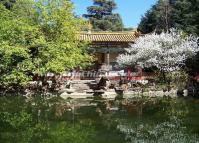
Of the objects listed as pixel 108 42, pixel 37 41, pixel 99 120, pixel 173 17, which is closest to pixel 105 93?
pixel 37 41

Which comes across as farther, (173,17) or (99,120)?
(173,17)

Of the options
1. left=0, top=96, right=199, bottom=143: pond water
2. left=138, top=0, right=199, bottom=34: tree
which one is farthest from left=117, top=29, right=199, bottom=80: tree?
left=0, top=96, right=199, bottom=143: pond water

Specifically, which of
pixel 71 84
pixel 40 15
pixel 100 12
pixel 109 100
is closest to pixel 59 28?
pixel 40 15

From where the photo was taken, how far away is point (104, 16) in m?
72.7

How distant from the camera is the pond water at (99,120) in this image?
49.8ft

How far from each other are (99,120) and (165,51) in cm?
1689

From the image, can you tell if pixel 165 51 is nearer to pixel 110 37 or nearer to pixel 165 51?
pixel 165 51

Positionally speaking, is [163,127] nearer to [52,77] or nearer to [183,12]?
[52,77]

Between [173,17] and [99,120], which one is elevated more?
[173,17]

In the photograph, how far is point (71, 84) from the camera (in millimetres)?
32531

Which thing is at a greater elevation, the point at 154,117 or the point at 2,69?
the point at 2,69

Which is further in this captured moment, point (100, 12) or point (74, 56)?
point (100, 12)

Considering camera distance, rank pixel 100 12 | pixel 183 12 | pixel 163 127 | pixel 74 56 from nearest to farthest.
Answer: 1. pixel 163 127
2. pixel 74 56
3. pixel 183 12
4. pixel 100 12

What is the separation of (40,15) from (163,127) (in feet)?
57.5
